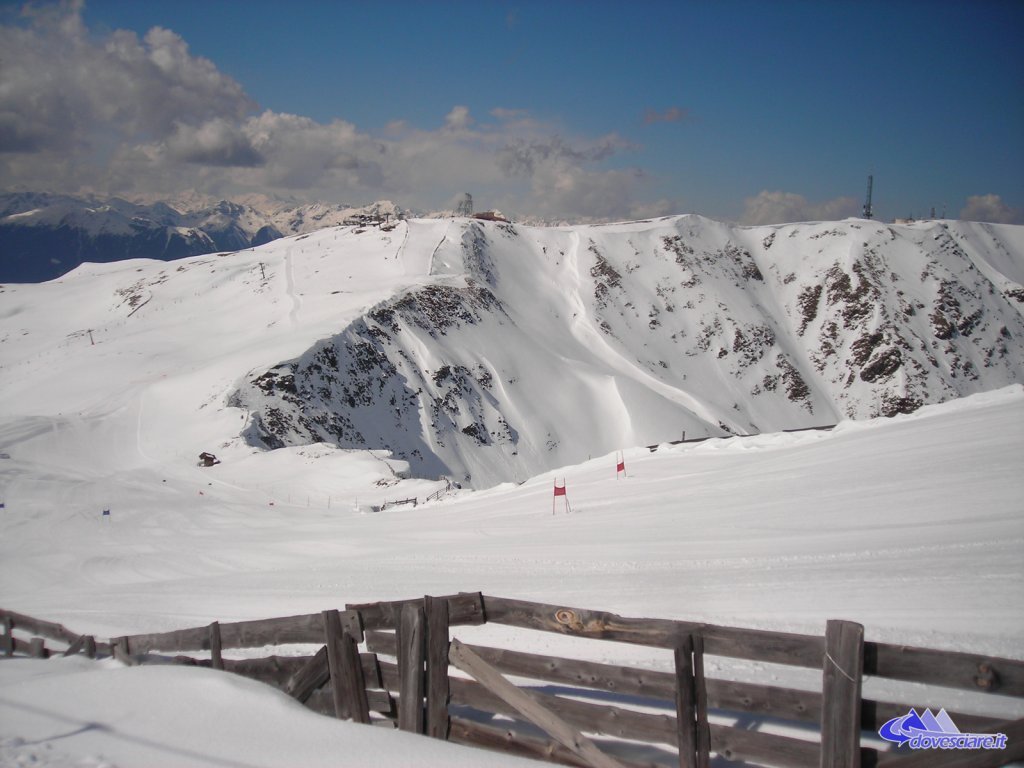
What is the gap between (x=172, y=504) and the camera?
29859mm

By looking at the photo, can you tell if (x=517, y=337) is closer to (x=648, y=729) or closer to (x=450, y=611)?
(x=450, y=611)

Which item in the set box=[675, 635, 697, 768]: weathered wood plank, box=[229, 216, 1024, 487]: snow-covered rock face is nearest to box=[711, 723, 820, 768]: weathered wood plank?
box=[675, 635, 697, 768]: weathered wood plank

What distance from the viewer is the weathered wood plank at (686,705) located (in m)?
4.74

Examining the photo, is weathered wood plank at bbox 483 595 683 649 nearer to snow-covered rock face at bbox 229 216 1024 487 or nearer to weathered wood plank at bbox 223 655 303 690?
weathered wood plank at bbox 223 655 303 690

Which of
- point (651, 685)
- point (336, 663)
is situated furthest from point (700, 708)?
point (336, 663)

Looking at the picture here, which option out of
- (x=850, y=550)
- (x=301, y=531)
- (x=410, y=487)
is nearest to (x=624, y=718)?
(x=850, y=550)

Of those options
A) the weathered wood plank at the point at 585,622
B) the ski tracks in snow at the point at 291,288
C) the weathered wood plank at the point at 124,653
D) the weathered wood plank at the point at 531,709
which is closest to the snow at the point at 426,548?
the weathered wood plank at the point at 531,709

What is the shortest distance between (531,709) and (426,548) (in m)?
12.3

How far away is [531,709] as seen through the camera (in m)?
5.27

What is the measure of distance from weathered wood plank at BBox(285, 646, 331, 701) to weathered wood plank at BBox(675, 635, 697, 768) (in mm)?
3351

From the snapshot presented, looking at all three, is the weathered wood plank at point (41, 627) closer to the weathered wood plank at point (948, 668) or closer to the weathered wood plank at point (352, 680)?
the weathered wood plank at point (352, 680)

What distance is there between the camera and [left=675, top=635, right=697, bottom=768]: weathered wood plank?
4742 mm

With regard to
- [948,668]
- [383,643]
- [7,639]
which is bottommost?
[7,639]

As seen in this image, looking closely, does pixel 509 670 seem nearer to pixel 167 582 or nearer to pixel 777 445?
pixel 167 582
